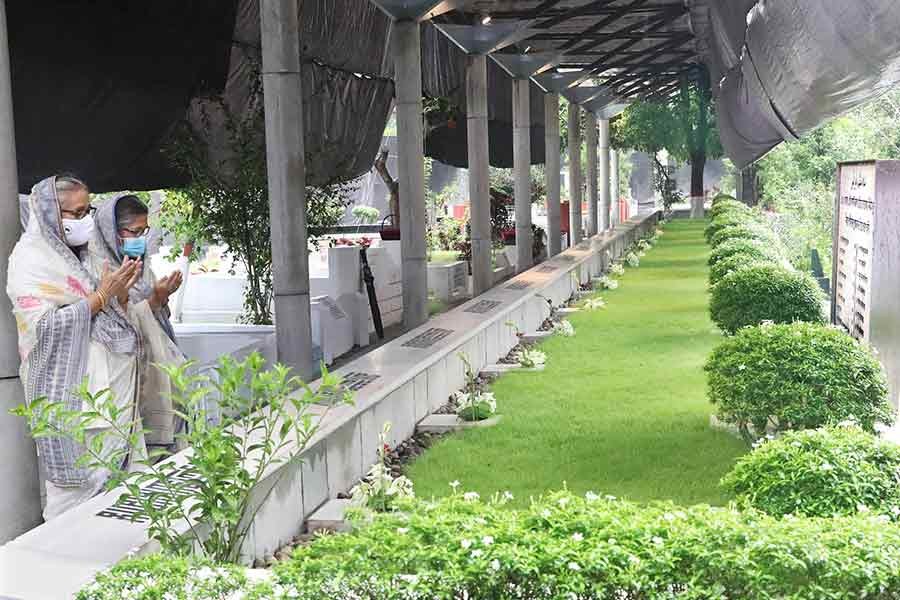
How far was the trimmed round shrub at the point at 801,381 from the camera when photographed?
552cm

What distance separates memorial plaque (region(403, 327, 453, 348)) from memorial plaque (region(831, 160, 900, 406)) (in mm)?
3310

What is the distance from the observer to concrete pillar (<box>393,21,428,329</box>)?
11.5 m

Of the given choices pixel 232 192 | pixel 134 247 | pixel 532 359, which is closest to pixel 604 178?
pixel 532 359

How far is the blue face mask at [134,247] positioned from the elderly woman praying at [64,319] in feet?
0.56

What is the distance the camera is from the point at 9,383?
4719 millimetres

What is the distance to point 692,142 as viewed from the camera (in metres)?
36.4

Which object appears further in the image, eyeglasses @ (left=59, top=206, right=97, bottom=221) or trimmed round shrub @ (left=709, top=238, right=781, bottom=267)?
trimmed round shrub @ (left=709, top=238, right=781, bottom=267)

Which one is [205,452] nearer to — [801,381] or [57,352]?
[57,352]

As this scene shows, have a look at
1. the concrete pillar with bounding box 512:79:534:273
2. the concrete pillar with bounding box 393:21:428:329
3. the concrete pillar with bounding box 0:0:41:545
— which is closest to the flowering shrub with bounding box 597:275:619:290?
the concrete pillar with bounding box 512:79:534:273

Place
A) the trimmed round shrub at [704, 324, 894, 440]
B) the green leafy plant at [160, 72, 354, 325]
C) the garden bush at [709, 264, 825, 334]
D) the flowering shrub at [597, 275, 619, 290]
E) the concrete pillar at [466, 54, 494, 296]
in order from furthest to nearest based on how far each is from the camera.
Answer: the flowering shrub at [597, 275, 619, 290] < the concrete pillar at [466, 54, 494, 296] < the green leafy plant at [160, 72, 354, 325] < the garden bush at [709, 264, 825, 334] < the trimmed round shrub at [704, 324, 894, 440]

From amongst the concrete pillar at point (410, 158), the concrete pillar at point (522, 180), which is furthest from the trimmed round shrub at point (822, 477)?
the concrete pillar at point (522, 180)

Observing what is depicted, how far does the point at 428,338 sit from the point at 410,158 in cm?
277

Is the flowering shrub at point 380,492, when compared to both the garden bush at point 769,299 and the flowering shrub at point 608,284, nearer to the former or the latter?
the garden bush at point 769,299

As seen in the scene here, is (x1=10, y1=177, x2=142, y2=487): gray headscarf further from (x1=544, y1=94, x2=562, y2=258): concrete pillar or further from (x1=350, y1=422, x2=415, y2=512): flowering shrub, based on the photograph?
(x1=544, y1=94, x2=562, y2=258): concrete pillar
